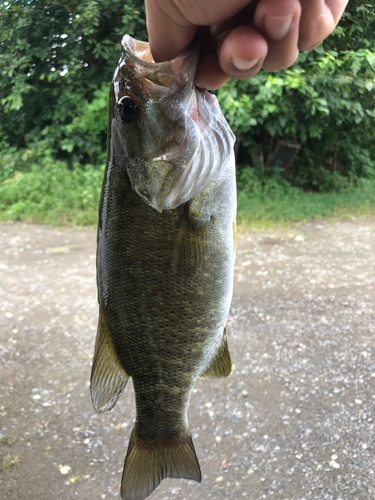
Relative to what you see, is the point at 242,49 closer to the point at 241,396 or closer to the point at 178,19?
the point at 178,19

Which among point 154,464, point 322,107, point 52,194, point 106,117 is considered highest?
point 154,464

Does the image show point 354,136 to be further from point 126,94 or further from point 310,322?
point 126,94

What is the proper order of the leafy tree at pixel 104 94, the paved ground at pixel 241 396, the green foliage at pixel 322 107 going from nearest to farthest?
the paved ground at pixel 241 396 → the green foliage at pixel 322 107 → the leafy tree at pixel 104 94

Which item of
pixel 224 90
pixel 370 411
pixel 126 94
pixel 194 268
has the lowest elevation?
pixel 370 411

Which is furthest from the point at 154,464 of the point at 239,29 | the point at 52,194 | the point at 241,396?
the point at 52,194

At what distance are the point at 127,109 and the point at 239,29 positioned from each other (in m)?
0.35

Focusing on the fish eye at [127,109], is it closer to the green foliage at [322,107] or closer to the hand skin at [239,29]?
the hand skin at [239,29]

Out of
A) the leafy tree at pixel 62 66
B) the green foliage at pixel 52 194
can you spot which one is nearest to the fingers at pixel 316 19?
the green foliage at pixel 52 194

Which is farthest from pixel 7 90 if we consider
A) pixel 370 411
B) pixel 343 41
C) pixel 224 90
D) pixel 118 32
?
pixel 370 411

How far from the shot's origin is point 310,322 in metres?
4.46

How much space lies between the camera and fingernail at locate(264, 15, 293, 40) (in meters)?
0.99

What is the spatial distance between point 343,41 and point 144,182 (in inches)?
316

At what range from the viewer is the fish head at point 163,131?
116 cm

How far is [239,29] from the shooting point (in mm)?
1044
